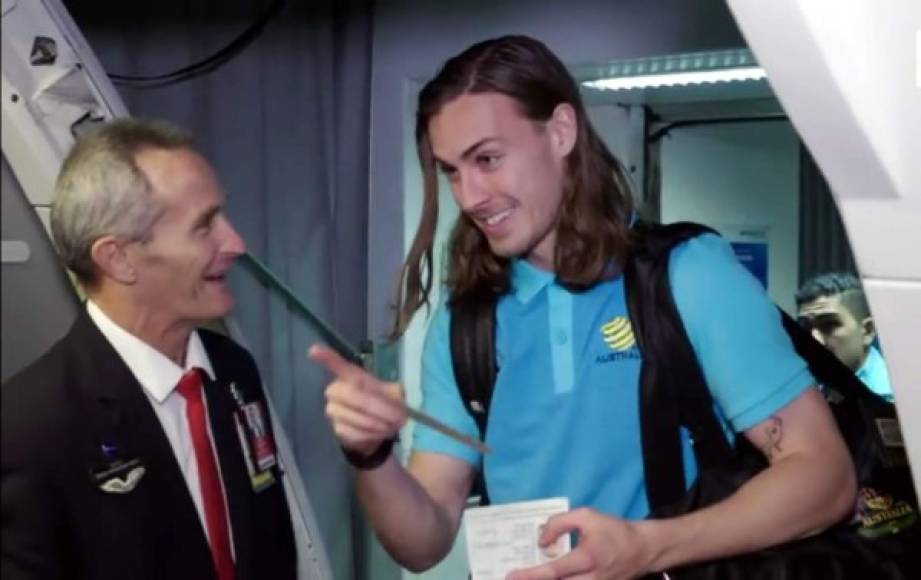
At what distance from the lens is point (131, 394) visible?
37.8 inches

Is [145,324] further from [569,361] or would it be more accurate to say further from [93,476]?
[569,361]

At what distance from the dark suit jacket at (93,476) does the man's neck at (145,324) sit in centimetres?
2

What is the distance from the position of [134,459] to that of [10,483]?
0.12 m

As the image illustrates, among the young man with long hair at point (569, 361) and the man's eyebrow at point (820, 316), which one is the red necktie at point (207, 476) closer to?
the young man with long hair at point (569, 361)

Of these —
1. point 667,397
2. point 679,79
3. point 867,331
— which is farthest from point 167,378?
point 679,79

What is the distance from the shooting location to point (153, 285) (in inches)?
35.4

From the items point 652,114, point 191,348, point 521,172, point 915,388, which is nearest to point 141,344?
point 191,348

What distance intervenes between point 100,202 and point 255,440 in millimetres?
337

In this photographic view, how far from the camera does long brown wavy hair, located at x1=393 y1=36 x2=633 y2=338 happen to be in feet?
4.35

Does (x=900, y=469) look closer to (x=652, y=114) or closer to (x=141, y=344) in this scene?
(x=141, y=344)

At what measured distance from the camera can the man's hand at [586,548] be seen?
1232 mm

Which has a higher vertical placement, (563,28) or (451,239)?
(563,28)

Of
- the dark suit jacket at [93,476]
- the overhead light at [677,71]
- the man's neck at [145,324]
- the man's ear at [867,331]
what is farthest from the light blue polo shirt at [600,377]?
the overhead light at [677,71]

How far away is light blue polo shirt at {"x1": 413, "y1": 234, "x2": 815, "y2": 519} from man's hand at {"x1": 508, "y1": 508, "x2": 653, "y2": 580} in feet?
0.39
